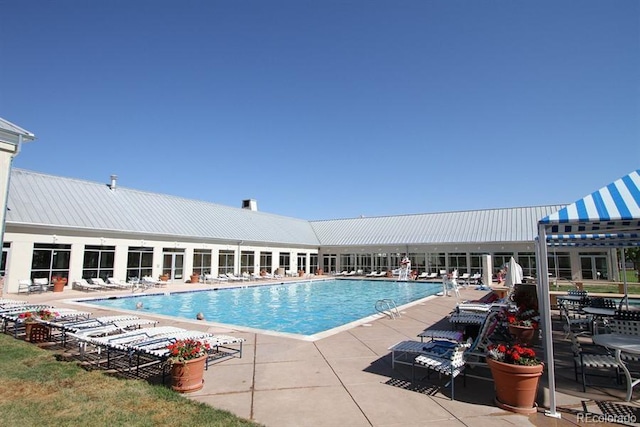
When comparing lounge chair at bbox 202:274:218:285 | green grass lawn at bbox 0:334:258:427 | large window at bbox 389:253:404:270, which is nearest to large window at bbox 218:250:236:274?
lounge chair at bbox 202:274:218:285

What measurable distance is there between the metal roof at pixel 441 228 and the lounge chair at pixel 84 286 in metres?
22.2

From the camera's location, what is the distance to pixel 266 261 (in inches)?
1267

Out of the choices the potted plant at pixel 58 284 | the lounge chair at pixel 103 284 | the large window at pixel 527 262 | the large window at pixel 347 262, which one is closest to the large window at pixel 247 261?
the large window at pixel 347 262

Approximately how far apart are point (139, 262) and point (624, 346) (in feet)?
76.5

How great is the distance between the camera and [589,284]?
2395cm

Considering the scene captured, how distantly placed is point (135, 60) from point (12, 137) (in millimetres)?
6177

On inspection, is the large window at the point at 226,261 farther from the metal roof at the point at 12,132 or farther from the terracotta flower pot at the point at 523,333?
the terracotta flower pot at the point at 523,333

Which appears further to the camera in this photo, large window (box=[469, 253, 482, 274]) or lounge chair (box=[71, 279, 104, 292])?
large window (box=[469, 253, 482, 274])

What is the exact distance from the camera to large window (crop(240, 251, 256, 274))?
29641 millimetres

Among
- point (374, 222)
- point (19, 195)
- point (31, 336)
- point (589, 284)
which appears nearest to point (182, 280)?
point (19, 195)

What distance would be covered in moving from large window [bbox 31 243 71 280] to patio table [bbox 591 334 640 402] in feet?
72.5

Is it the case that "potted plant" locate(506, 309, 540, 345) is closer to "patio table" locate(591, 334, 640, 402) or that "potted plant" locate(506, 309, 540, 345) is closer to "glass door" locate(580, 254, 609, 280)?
"patio table" locate(591, 334, 640, 402)

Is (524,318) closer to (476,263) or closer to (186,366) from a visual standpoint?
(186,366)

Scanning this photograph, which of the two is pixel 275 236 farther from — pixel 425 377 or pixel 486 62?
pixel 425 377
